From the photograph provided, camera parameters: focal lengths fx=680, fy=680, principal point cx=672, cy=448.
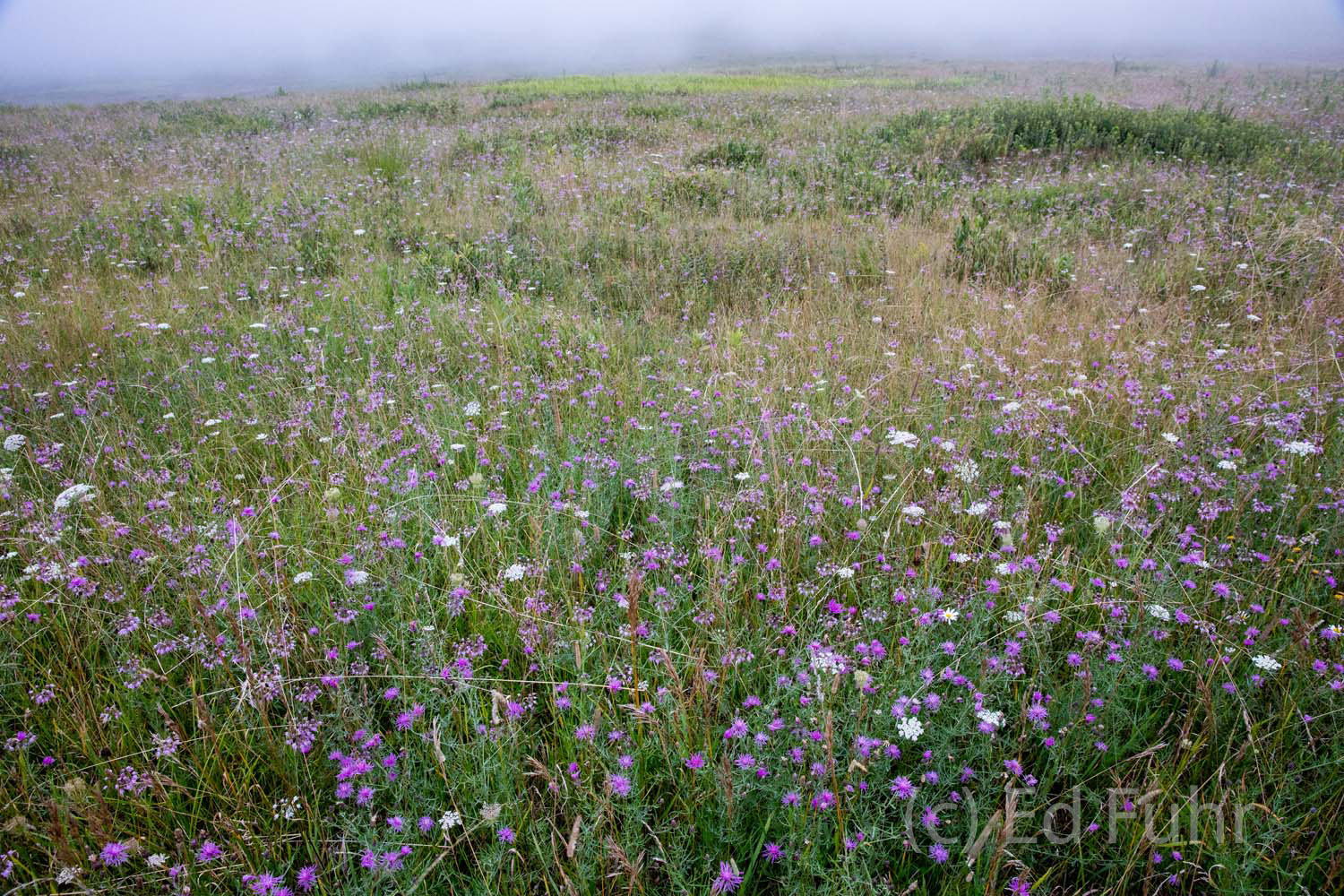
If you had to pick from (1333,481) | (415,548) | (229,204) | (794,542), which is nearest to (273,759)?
(415,548)

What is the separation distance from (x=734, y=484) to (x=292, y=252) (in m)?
5.49

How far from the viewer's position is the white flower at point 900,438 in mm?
3090

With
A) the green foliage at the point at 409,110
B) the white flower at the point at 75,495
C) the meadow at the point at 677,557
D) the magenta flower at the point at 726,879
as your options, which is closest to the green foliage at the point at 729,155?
the meadow at the point at 677,557

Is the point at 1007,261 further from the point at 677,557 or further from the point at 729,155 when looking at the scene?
the point at 729,155

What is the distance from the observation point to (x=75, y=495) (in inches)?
114

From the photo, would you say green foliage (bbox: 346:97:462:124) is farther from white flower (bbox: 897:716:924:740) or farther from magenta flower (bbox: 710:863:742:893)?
magenta flower (bbox: 710:863:742:893)

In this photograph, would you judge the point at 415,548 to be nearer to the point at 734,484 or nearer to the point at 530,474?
the point at 530,474

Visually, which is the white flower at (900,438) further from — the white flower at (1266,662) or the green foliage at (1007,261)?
the green foliage at (1007,261)

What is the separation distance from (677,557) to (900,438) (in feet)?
3.90

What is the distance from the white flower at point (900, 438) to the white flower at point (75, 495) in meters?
3.40

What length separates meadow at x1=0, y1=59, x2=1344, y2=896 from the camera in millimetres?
1706

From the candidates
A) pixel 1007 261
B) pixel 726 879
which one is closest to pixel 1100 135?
pixel 1007 261

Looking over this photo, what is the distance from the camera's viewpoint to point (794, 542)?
2607 millimetres

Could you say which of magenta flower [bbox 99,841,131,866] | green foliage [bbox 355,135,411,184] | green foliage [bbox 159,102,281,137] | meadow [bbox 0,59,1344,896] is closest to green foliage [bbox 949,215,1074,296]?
meadow [bbox 0,59,1344,896]
